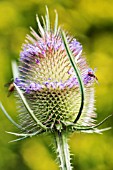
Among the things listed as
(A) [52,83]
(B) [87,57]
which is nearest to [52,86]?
(A) [52,83]

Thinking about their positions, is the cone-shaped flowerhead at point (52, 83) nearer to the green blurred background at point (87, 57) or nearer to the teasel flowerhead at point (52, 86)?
the teasel flowerhead at point (52, 86)

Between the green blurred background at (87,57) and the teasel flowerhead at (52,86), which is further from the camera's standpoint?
the green blurred background at (87,57)

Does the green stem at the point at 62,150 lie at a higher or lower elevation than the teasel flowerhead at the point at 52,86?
lower

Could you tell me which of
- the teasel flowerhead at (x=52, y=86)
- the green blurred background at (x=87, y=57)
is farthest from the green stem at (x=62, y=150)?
the green blurred background at (x=87, y=57)

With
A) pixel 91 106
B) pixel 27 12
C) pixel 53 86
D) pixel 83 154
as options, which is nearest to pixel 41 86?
pixel 53 86

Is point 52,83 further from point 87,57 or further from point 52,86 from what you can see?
point 87,57

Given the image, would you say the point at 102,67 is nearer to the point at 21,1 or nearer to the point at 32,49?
the point at 21,1

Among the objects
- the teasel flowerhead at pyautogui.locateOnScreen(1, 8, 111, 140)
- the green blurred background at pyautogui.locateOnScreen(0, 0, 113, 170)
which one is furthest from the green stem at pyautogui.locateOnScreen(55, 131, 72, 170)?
the green blurred background at pyautogui.locateOnScreen(0, 0, 113, 170)

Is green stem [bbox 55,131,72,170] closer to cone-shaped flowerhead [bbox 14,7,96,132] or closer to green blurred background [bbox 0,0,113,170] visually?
cone-shaped flowerhead [bbox 14,7,96,132]
